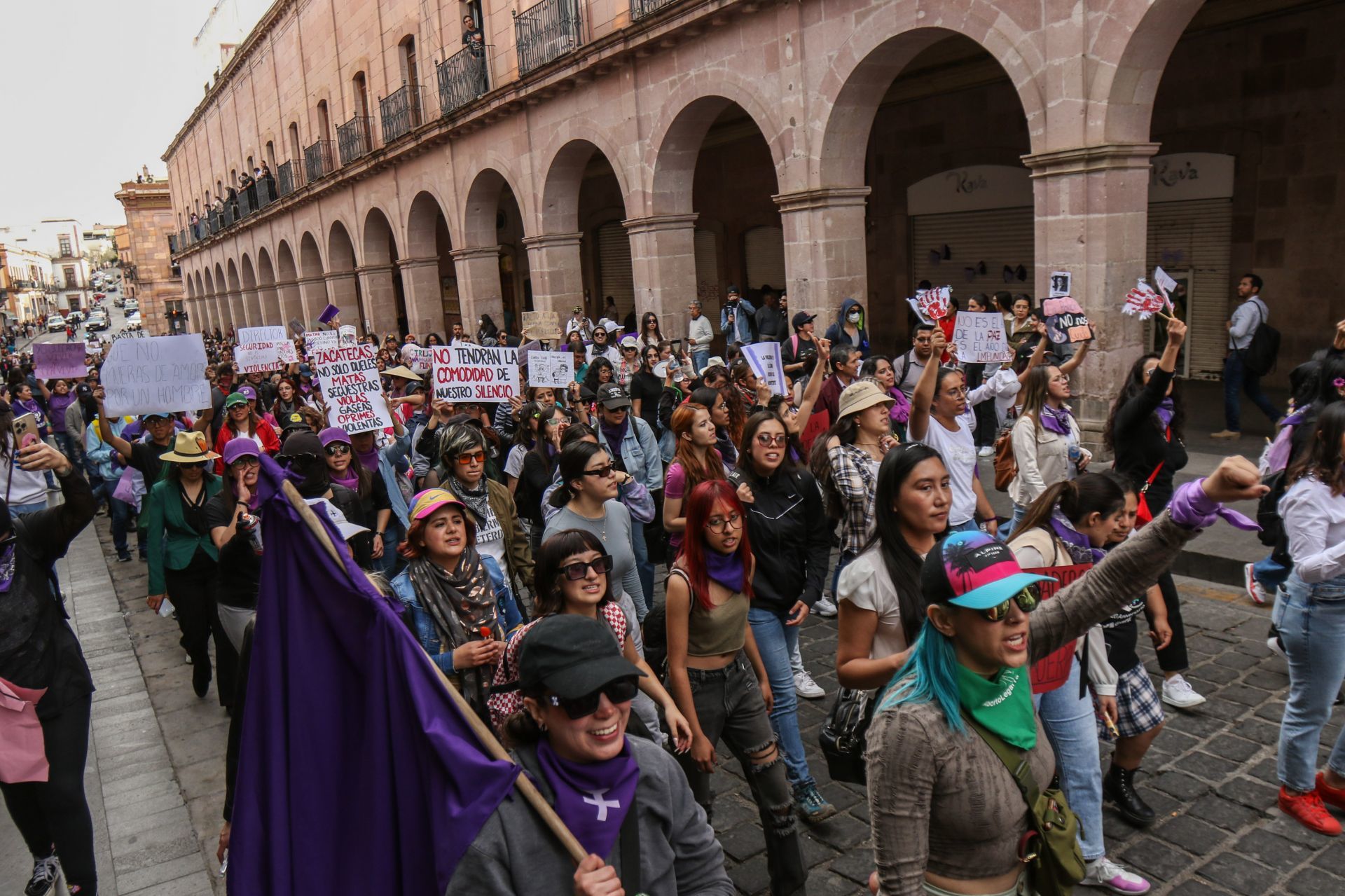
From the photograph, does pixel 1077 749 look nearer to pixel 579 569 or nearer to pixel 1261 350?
pixel 579 569

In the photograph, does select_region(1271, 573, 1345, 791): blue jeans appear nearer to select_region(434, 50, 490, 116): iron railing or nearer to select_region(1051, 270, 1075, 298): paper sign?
select_region(1051, 270, 1075, 298): paper sign

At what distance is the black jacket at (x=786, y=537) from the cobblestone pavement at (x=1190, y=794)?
1002mm

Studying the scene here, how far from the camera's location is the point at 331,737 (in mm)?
2504

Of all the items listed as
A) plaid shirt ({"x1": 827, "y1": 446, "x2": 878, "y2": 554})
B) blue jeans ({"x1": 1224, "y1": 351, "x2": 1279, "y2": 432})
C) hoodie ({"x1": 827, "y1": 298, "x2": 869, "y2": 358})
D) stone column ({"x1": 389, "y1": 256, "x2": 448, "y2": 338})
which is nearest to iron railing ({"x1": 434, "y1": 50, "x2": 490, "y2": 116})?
stone column ({"x1": 389, "y1": 256, "x2": 448, "y2": 338})

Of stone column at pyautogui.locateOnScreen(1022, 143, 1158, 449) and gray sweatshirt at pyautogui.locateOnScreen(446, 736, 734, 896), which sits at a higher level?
stone column at pyautogui.locateOnScreen(1022, 143, 1158, 449)

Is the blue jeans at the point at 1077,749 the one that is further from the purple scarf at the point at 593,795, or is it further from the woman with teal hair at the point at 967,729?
the purple scarf at the point at 593,795

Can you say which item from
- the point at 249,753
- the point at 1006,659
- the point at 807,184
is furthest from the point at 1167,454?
the point at 807,184

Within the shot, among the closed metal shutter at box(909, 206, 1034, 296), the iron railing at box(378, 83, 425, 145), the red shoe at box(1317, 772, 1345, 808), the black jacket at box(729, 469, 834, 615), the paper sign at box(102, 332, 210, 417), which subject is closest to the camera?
the red shoe at box(1317, 772, 1345, 808)

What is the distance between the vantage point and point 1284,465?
5.11 m

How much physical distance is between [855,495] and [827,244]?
854cm

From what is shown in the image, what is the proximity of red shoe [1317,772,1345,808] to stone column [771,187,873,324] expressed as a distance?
926cm

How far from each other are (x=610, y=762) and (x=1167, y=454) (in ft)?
16.2

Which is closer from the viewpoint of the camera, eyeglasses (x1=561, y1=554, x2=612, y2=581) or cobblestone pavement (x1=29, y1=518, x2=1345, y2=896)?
eyeglasses (x1=561, y1=554, x2=612, y2=581)

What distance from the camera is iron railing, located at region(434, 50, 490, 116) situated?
20234 mm
